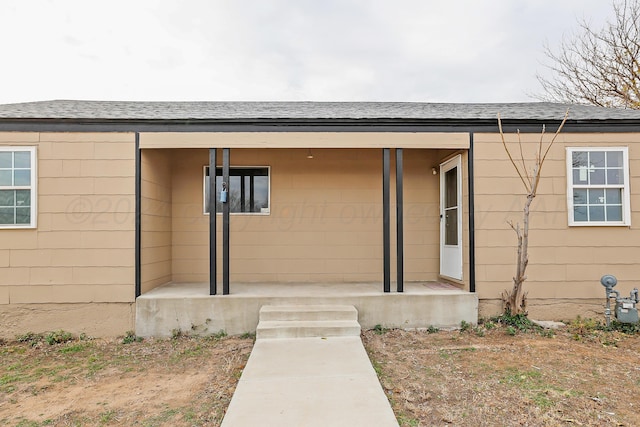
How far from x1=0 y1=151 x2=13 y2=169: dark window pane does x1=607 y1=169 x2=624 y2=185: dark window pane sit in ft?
26.8

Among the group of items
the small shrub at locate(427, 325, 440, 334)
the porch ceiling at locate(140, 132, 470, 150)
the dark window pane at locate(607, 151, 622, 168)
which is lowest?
the small shrub at locate(427, 325, 440, 334)

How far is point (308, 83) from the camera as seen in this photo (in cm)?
1975

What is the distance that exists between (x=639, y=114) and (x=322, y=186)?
4827 mm

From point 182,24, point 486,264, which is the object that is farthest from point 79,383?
point 182,24

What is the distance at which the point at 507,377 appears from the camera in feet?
12.3

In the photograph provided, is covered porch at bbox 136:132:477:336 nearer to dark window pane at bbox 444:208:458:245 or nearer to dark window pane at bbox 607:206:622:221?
dark window pane at bbox 444:208:458:245

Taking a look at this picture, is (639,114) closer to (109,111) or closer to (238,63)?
(109,111)

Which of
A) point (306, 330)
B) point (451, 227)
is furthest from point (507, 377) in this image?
point (451, 227)

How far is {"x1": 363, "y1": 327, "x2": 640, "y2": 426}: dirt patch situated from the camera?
3.01 metres

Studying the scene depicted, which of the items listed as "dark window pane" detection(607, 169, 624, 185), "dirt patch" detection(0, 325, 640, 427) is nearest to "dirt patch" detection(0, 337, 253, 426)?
"dirt patch" detection(0, 325, 640, 427)

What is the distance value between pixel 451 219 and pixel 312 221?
7.37 feet

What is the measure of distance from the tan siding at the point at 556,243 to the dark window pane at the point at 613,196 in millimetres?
157

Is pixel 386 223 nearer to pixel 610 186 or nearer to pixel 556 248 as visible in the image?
pixel 556 248

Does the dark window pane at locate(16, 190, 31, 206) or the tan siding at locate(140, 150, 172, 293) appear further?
the tan siding at locate(140, 150, 172, 293)
